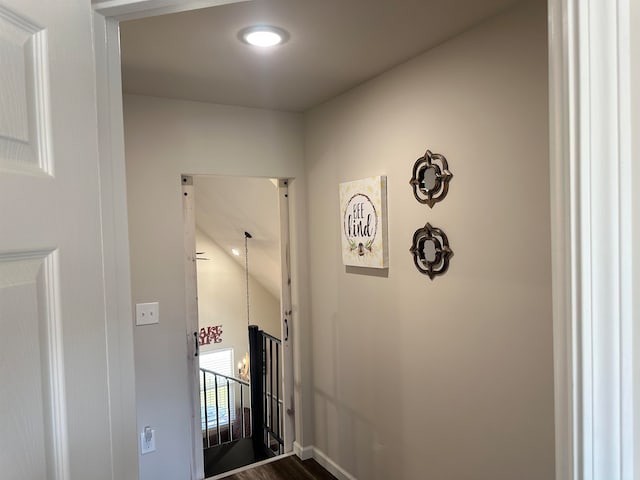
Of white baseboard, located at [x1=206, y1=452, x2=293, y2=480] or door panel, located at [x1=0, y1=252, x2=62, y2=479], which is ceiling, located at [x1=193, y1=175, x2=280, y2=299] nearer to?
white baseboard, located at [x1=206, y1=452, x2=293, y2=480]

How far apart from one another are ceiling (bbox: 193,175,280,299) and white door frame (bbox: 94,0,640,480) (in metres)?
2.91

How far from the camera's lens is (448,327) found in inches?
76.8

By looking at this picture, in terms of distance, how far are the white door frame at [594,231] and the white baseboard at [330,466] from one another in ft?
8.19

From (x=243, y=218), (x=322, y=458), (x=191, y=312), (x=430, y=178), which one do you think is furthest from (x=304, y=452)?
(x=243, y=218)

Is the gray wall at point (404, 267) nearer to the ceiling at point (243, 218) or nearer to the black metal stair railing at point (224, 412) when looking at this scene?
the ceiling at point (243, 218)

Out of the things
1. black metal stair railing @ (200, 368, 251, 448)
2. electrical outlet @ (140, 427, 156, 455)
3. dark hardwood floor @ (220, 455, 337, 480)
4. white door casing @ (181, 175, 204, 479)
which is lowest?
black metal stair railing @ (200, 368, 251, 448)

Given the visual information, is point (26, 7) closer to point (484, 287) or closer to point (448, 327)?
point (484, 287)

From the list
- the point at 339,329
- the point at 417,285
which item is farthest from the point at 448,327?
the point at 339,329

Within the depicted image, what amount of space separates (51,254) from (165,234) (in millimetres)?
2115

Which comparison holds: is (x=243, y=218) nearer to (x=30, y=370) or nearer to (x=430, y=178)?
(x=430, y=178)

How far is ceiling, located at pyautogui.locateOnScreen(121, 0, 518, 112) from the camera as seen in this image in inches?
62.4

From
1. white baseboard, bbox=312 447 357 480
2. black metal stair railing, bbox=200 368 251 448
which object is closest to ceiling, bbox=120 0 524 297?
white baseboard, bbox=312 447 357 480

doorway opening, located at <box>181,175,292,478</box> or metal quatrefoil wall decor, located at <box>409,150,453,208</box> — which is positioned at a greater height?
metal quatrefoil wall decor, located at <box>409,150,453,208</box>

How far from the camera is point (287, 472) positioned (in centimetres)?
292
